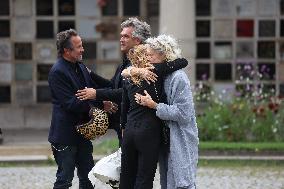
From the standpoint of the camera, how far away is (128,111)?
305 inches

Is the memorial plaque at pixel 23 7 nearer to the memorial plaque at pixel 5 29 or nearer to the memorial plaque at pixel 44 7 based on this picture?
the memorial plaque at pixel 44 7

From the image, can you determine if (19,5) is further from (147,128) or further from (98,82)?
(147,128)

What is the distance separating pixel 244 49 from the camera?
1897 cm

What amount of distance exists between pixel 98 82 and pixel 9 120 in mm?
9874

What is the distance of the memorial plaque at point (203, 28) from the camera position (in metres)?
19.0

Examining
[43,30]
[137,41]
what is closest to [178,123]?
[137,41]

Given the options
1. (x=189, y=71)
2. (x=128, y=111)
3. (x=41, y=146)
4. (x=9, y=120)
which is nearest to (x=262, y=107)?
(x=189, y=71)

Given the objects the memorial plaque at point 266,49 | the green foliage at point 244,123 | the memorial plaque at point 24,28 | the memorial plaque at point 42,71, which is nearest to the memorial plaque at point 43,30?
the memorial plaque at point 24,28

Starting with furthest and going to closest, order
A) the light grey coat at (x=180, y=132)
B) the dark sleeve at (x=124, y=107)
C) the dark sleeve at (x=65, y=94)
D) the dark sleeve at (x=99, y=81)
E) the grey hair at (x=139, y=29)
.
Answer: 1. the dark sleeve at (x=99, y=81)
2. the dark sleeve at (x=65, y=94)
3. the grey hair at (x=139, y=29)
4. the dark sleeve at (x=124, y=107)
5. the light grey coat at (x=180, y=132)

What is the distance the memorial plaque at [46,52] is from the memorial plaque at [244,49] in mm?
3748

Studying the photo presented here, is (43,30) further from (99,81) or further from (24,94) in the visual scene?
(99,81)

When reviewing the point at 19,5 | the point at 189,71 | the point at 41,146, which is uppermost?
the point at 19,5

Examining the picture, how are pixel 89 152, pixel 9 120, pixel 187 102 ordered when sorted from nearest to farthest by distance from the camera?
pixel 187 102 → pixel 89 152 → pixel 9 120

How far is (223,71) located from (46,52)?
365 cm
